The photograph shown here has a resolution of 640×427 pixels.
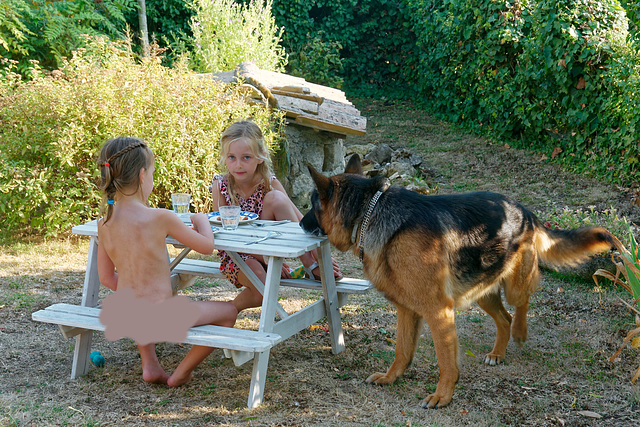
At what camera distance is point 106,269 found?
3441 mm

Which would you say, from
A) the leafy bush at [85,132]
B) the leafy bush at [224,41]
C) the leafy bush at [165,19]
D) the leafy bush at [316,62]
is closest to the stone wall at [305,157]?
the leafy bush at [85,132]

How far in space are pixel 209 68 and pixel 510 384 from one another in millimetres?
7373

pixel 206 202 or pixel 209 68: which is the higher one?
pixel 209 68

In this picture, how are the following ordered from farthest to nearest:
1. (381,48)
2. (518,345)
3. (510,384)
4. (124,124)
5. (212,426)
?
(381,48) → (124,124) → (518,345) → (510,384) → (212,426)

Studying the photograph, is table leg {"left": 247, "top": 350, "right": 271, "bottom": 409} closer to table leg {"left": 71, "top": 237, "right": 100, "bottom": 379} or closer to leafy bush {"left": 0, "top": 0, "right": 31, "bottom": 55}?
table leg {"left": 71, "top": 237, "right": 100, "bottom": 379}

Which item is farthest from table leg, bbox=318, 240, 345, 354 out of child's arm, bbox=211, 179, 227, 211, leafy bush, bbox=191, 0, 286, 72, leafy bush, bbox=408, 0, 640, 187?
leafy bush, bbox=191, 0, 286, 72

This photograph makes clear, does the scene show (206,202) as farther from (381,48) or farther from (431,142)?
(381,48)

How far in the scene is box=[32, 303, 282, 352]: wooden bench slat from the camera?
2.98 metres

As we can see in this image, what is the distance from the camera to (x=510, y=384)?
3.62 metres

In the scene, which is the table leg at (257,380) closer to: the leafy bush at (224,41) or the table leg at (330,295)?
the table leg at (330,295)

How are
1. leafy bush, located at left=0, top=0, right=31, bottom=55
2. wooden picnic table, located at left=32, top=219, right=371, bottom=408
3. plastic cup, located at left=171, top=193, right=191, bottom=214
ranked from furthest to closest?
leafy bush, located at left=0, top=0, right=31, bottom=55 → plastic cup, located at left=171, top=193, right=191, bottom=214 → wooden picnic table, located at left=32, top=219, right=371, bottom=408

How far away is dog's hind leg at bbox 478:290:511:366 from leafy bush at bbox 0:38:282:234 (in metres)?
3.84

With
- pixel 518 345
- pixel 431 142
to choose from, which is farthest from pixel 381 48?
pixel 518 345

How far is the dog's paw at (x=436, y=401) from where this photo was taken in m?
3.29
